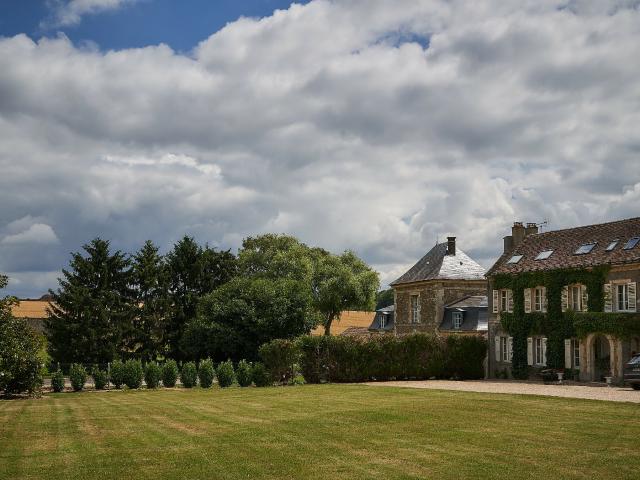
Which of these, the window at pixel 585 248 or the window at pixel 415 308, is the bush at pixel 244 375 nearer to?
the window at pixel 585 248

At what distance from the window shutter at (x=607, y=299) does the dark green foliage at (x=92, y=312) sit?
3254cm

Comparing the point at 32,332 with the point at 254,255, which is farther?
the point at 254,255

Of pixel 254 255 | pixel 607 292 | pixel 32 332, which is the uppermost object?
pixel 254 255

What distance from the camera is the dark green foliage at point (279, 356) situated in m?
39.2

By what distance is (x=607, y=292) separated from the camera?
3741cm

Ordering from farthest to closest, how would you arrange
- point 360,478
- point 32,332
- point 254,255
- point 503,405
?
point 254,255 → point 32,332 → point 503,405 → point 360,478

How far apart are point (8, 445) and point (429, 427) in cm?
928

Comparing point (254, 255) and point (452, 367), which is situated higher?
point (254, 255)

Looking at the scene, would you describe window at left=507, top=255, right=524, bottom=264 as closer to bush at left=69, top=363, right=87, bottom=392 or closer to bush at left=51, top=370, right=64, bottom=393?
bush at left=69, top=363, right=87, bottom=392

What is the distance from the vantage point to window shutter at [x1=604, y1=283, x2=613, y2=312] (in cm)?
3722

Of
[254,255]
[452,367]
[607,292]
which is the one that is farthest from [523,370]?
[254,255]

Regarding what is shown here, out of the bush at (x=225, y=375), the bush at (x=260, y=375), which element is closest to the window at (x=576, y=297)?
the bush at (x=260, y=375)

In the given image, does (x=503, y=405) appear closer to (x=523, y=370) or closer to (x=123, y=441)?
(x=123, y=441)

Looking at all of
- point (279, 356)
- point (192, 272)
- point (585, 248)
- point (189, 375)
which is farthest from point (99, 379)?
point (585, 248)
